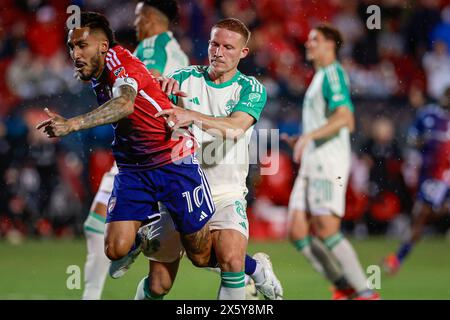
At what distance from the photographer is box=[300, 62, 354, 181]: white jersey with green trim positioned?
7.59 meters

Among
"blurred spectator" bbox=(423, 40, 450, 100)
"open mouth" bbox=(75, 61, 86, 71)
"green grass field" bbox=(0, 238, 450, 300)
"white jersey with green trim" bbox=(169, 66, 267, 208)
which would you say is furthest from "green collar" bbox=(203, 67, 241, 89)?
"blurred spectator" bbox=(423, 40, 450, 100)

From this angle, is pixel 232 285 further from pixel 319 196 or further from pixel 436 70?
pixel 436 70

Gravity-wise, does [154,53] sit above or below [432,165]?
above

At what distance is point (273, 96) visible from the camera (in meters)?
11.1

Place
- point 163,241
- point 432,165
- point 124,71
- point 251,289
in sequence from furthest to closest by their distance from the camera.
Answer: point 432,165 → point 251,289 → point 163,241 → point 124,71

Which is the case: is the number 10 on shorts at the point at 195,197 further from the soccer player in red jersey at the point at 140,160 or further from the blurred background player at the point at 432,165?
the blurred background player at the point at 432,165

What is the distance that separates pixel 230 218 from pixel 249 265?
1.86 feet

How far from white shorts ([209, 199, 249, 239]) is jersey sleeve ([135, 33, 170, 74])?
164 cm

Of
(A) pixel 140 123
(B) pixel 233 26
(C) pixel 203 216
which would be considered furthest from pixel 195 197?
(B) pixel 233 26

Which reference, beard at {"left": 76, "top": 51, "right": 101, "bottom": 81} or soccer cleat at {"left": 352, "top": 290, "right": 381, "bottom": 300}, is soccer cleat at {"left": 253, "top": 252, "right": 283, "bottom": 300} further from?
beard at {"left": 76, "top": 51, "right": 101, "bottom": 81}

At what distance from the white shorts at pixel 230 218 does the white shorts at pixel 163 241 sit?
→ 309 mm

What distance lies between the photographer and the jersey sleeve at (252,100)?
5.29 m

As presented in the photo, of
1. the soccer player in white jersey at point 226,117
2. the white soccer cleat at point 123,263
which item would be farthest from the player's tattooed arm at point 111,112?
the white soccer cleat at point 123,263

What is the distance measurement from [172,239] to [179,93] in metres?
1.00
